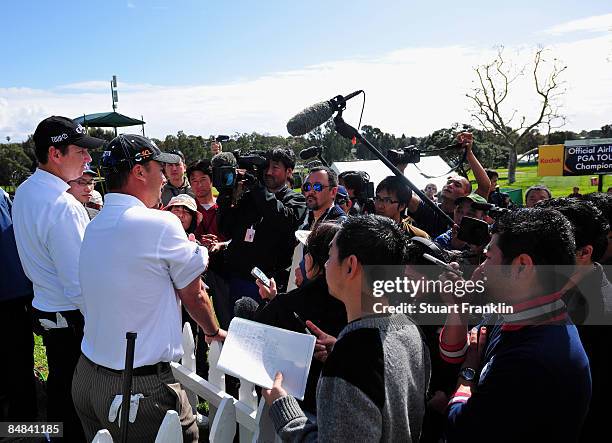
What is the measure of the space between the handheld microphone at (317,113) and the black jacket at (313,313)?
4.26 feet

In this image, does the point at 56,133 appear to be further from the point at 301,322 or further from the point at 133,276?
the point at 301,322

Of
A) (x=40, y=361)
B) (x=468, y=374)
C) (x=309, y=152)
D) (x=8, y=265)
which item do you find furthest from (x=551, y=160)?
(x=8, y=265)

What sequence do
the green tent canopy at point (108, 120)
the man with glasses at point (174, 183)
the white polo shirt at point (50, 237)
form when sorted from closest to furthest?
the white polo shirt at point (50, 237) → the man with glasses at point (174, 183) → the green tent canopy at point (108, 120)

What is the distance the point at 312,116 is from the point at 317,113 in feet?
0.12

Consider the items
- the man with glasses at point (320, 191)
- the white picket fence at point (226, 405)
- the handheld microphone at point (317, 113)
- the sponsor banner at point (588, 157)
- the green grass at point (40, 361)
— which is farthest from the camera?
the sponsor banner at point (588, 157)

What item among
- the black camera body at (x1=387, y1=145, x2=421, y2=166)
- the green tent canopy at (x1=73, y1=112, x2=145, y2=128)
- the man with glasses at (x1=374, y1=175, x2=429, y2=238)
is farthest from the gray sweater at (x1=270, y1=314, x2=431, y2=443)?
the green tent canopy at (x1=73, y1=112, x2=145, y2=128)

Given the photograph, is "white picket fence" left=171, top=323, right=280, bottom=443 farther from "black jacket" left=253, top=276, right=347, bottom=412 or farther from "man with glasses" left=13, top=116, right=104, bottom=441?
"man with glasses" left=13, top=116, right=104, bottom=441

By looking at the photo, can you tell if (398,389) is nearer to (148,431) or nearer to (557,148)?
(148,431)

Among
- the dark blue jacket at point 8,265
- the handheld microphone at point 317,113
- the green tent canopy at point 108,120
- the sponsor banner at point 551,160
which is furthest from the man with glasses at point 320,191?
the sponsor banner at point 551,160

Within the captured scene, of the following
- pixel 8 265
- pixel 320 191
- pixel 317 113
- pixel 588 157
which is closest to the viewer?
pixel 317 113

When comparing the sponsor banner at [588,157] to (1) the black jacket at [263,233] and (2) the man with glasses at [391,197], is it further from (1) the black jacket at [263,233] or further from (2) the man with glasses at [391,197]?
(1) the black jacket at [263,233]

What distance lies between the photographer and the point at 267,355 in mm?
1778

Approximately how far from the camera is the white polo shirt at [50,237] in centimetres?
251

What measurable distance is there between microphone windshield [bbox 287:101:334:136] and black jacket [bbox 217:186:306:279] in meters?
1.05
